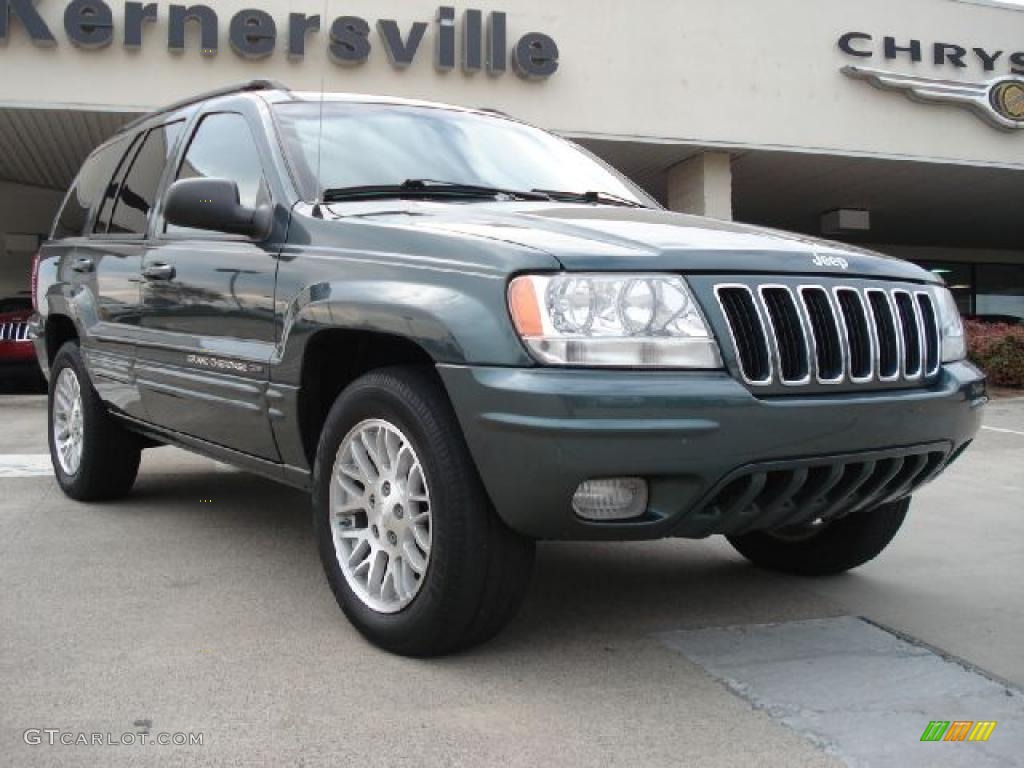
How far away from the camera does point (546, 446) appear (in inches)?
95.8

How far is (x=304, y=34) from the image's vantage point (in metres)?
12.5

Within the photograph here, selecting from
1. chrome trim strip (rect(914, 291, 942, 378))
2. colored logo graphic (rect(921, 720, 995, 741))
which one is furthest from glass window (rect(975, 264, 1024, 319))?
colored logo graphic (rect(921, 720, 995, 741))

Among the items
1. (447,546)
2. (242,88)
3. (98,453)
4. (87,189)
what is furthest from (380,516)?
(87,189)

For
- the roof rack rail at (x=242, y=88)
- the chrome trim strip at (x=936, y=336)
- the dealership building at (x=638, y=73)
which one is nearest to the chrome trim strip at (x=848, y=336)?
the chrome trim strip at (x=936, y=336)

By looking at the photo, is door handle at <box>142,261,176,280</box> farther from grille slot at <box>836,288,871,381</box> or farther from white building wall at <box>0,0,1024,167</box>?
white building wall at <box>0,0,1024,167</box>

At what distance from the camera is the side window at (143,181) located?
447cm

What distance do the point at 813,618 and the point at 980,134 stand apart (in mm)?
14544

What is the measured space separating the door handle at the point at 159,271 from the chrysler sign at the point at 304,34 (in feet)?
27.2

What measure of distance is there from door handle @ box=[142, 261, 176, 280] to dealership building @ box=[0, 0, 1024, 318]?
7940 mm

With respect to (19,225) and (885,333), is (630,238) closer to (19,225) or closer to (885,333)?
(885,333)

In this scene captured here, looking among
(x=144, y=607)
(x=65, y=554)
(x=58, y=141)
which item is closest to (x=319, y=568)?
(x=144, y=607)

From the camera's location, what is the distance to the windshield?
3.51 metres

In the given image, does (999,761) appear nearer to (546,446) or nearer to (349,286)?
(546,446)

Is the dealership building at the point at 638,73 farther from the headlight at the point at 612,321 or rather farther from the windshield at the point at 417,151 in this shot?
the headlight at the point at 612,321
